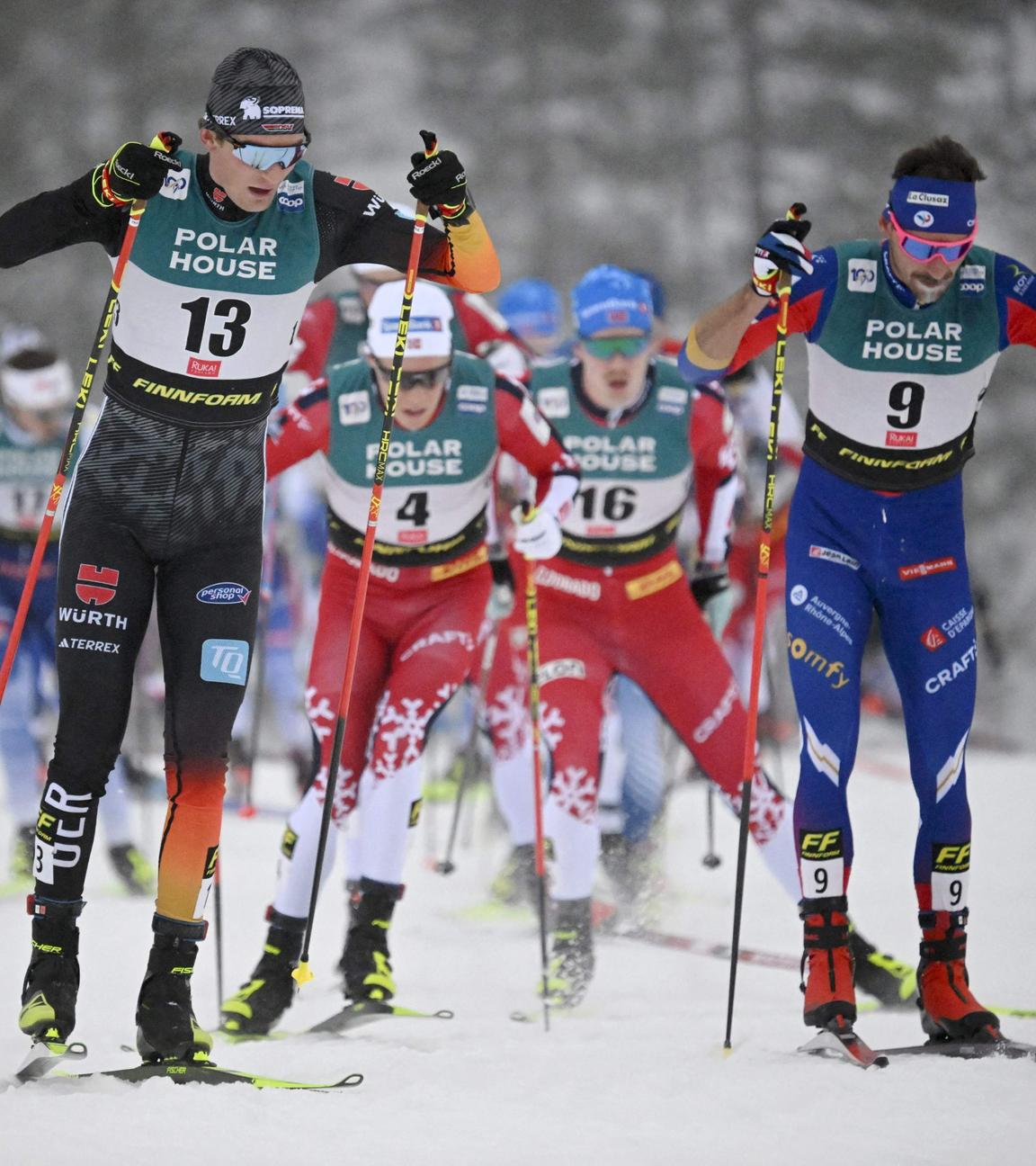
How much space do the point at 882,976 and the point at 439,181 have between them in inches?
98.2

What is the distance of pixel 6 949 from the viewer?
5480 millimetres

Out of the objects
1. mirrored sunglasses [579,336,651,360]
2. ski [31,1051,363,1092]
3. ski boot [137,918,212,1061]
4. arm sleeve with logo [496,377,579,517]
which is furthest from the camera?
mirrored sunglasses [579,336,651,360]

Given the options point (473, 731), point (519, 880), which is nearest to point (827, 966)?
point (519, 880)

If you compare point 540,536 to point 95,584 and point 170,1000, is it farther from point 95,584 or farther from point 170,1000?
point 170,1000

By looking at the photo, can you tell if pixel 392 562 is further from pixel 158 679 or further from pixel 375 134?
pixel 375 134

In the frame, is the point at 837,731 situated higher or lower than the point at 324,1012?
higher

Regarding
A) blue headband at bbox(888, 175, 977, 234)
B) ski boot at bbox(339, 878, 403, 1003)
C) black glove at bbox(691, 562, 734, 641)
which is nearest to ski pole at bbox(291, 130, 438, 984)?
ski boot at bbox(339, 878, 403, 1003)

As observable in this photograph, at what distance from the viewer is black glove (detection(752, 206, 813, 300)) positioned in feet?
12.7

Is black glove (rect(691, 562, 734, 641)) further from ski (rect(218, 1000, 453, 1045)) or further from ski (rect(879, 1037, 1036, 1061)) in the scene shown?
ski (rect(879, 1037, 1036, 1061))

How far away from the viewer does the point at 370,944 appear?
468 centimetres

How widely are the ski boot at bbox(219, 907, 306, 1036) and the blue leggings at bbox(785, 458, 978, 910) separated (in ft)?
4.82

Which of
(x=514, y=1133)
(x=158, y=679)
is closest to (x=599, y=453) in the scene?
(x=514, y=1133)

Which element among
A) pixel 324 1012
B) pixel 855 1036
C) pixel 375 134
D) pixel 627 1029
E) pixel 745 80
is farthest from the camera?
pixel 375 134

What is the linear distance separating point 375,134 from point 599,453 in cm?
1295
